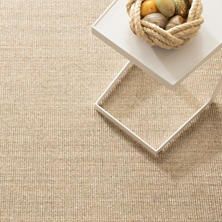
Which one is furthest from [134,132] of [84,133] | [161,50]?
[161,50]

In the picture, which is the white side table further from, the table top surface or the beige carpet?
the beige carpet

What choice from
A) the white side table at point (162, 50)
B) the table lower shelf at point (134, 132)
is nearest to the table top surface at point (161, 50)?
the white side table at point (162, 50)

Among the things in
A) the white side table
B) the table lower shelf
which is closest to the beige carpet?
the table lower shelf

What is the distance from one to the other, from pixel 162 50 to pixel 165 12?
0.09 meters

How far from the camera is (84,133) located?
60.4 inches

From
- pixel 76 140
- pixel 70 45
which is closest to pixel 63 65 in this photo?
pixel 70 45

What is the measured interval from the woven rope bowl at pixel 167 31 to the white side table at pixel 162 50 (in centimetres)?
3

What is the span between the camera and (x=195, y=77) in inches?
64.1

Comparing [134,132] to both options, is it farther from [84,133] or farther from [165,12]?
[165,12]

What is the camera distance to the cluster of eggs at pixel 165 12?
119cm

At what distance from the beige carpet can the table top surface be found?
38cm

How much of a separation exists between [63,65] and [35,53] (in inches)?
3.9

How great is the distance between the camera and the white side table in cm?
120

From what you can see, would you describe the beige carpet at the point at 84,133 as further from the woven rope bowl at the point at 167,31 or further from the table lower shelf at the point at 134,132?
the woven rope bowl at the point at 167,31
